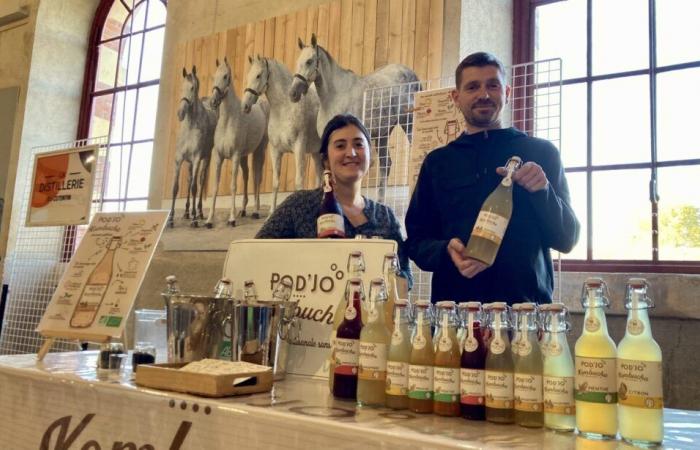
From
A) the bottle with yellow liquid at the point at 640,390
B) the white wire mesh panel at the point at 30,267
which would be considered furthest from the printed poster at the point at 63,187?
the bottle with yellow liquid at the point at 640,390

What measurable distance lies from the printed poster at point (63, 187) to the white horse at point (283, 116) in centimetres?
92

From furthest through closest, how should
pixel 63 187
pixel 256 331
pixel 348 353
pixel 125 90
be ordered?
pixel 125 90 < pixel 63 187 < pixel 256 331 < pixel 348 353

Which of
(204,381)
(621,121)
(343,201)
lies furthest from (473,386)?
(621,121)

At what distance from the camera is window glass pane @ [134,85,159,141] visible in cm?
455

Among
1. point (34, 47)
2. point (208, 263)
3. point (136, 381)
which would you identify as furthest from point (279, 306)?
point (34, 47)

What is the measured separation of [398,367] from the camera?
87 centimetres

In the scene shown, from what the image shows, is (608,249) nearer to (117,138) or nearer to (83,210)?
(83,210)

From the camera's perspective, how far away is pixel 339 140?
1.65m

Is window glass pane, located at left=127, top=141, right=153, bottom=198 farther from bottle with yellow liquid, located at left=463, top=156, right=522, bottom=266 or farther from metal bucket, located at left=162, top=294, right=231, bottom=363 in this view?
bottle with yellow liquid, located at left=463, top=156, right=522, bottom=266

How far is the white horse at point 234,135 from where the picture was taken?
334 centimetres

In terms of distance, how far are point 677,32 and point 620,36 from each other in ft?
0.75

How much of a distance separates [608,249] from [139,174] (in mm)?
3351

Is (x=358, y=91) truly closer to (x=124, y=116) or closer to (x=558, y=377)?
(x=558, y=377)

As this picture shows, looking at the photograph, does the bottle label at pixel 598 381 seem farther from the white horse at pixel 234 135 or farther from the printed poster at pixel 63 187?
the white horse at pixel 234 135
